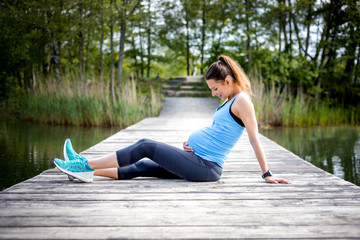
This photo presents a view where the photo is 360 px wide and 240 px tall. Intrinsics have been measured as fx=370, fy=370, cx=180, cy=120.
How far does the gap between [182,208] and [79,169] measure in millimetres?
880

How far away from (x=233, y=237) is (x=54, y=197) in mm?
1131

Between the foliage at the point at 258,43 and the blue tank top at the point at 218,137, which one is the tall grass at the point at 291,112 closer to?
the foliage at the point at 258,43

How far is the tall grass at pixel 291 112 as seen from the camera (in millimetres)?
8961

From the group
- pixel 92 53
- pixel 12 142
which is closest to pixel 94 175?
pixel 12 142

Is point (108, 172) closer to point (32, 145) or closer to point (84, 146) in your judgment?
point (84, 146)

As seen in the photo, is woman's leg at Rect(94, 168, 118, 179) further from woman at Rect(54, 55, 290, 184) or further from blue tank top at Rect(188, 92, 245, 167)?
blue tank top at Rect(188, 92, 245, 167)

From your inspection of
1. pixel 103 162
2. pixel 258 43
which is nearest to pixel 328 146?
pixel 103 162

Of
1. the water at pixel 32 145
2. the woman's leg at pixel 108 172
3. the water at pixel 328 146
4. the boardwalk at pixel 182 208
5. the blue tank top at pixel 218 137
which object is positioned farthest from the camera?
the water at pixel 328 146

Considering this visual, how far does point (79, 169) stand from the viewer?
8.25ft

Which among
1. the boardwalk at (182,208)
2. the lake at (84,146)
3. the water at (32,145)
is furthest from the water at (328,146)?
the water at (32,145)

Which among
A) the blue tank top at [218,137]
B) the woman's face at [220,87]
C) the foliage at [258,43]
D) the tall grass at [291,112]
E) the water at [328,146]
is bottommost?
the water at [328,146]

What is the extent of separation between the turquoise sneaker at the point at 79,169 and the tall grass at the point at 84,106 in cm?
628

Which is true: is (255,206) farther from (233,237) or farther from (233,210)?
(233,237)

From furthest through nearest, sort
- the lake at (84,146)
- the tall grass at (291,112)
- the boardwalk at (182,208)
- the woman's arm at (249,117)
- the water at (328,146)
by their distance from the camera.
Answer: the tall grass at (291,112) < the water at (328,146) < the lake at (84,146) < the woman's arm at (249,117) < the boardwalk at (182,208)
